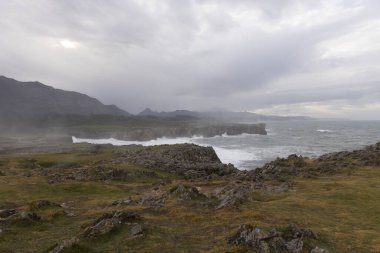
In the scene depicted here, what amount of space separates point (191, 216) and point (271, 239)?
10724 mm

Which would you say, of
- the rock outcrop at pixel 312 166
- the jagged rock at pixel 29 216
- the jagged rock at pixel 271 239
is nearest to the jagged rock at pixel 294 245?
the jagged rock at pixel 271 239

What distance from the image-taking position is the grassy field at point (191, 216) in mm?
25531

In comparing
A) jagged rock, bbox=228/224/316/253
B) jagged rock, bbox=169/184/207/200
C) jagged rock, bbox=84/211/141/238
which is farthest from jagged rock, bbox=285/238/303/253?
jagged rock, bbox=169/184/207/200

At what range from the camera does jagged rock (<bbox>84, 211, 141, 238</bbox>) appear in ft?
86.6

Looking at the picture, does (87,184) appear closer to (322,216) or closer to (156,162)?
(156,162)

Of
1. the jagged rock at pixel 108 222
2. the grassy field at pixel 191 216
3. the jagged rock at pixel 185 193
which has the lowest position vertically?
the grassy field at pixel 191 216

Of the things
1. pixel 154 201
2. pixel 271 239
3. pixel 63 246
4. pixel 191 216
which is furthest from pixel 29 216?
pixel 271 239

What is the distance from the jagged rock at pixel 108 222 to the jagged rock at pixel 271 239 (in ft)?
30.8

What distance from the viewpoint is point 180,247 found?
2467cm

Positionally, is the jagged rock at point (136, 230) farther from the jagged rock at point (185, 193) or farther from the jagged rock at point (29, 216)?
the jagged rock at point (185, 193)

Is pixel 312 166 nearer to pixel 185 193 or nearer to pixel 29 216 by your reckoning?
pixel 185 193

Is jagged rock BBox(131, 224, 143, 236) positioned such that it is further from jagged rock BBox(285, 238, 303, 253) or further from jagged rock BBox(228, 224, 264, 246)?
jagged rock BBox(285, 238, 303, 253)

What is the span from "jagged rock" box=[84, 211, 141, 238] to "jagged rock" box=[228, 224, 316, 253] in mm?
9393

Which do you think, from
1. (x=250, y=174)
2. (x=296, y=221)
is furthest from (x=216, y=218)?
(x=250, y=174)
